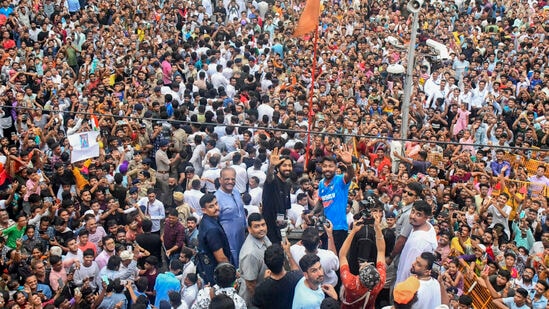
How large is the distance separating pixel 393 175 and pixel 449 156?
181cm

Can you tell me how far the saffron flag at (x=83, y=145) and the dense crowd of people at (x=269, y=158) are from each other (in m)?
0.13

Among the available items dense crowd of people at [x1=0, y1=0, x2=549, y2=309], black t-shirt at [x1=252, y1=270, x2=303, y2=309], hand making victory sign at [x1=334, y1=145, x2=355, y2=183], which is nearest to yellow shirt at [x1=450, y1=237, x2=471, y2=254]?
dense crowd of people at [x1=0, y1=0, x2=549, y2=309]

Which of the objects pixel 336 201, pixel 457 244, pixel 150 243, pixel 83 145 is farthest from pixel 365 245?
pixel 83 145

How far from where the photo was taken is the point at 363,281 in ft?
21.6

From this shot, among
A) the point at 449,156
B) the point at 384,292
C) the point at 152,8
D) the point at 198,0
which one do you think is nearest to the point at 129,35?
the point at 152,8

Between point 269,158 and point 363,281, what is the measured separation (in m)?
3.06

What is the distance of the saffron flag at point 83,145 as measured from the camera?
470 inches

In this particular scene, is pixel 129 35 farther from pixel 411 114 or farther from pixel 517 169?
pixel 517 169

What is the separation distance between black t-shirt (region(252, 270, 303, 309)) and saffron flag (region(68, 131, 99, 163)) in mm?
5992

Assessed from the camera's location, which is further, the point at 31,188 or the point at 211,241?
the point at 31,188

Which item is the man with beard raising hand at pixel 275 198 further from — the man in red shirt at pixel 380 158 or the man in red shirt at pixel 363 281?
the man in red shirt at pixel 380 158

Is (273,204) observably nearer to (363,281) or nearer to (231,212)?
(231,212)

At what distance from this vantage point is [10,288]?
8.62 m

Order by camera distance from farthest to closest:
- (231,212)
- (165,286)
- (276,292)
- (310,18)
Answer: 1. (310,18)
2. (231,212)
3. (165,286)
4. (276,292)
